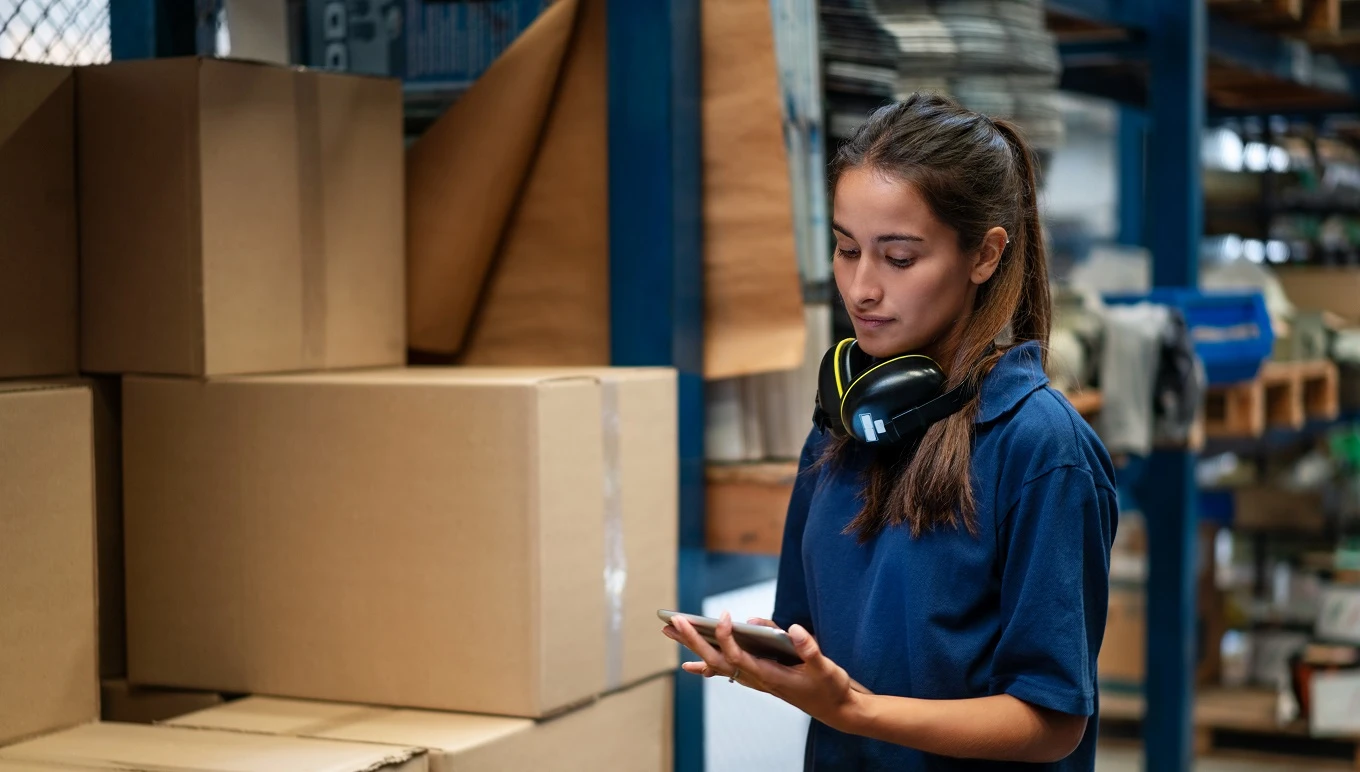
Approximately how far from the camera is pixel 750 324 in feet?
9.46

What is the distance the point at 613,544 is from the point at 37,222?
1.12 m

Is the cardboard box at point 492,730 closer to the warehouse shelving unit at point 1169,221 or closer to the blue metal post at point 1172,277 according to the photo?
the warehouse shelving unit at point 1169,221

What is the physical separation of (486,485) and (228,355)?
54 centimetres

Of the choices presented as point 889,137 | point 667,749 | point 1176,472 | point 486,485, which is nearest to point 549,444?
point 486,485

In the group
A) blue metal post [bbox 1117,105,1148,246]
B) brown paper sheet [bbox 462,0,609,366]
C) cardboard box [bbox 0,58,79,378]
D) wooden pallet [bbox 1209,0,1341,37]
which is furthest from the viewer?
blue metal post [bbox 1117,105,1148,246]

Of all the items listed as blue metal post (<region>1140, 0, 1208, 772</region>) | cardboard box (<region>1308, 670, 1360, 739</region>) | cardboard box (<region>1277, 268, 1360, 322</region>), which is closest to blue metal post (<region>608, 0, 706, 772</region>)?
blue metal post (<region>1140, 0, 1208, 772</region>)

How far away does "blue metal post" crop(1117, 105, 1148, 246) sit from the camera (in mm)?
7359

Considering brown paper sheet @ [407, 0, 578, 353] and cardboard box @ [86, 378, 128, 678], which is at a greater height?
brown paper sheet @ [407, 0, 578, 353]

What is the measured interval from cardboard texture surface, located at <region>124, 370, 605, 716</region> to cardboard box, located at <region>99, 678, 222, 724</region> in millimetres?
30

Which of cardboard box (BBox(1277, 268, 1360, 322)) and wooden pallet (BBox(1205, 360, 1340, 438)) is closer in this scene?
wooden pallet (BBox(1205, 360, 1340, 438))

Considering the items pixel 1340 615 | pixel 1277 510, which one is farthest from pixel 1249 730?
pixel 1277 510

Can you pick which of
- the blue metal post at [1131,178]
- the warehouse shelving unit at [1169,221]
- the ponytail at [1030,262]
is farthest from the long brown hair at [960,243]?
the blue metal post at [1131,178]

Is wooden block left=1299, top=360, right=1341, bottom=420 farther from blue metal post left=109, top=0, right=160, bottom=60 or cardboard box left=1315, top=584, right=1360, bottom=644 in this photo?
blue metal post left=109, top=0, right=160, bottom=60

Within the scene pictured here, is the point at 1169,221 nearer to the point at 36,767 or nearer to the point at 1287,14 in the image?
the point at 1287,14
